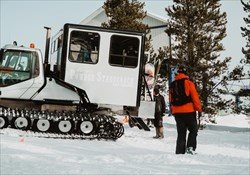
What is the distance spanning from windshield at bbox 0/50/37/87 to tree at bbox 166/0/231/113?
12934mm

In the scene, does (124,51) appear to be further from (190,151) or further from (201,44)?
(201,44)

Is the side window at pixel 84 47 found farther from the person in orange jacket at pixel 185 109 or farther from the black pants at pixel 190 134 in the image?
the black pants at pixel 190 134

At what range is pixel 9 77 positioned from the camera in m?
10.6

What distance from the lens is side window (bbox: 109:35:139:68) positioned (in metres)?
11.0

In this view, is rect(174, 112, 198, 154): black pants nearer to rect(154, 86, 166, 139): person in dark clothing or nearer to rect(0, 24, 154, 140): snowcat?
rect(0, 24, 154, 140): snowcat

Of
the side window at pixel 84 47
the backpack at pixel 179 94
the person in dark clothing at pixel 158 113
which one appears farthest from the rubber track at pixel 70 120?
the backpack at pixel 179 94

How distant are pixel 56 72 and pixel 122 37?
198 cm

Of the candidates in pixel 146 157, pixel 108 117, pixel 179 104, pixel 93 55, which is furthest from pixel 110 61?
pixel 146 157

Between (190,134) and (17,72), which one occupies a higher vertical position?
(17,72)

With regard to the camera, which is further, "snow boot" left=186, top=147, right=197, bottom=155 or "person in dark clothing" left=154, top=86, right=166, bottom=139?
"person in dark clothing" left=154, top=86, right=166, bottom=139

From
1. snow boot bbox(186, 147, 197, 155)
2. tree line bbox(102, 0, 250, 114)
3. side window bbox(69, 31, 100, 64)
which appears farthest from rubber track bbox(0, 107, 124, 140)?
tree line bbox(102, 0, 250, 114)

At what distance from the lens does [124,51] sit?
36.4ft

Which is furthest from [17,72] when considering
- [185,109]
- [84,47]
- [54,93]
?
[185,109]

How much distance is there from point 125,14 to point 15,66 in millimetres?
14515
